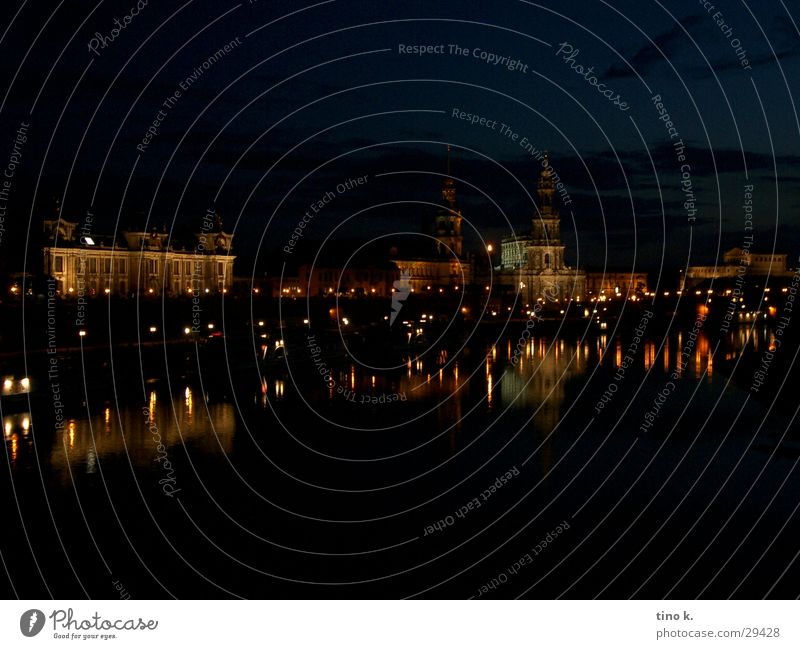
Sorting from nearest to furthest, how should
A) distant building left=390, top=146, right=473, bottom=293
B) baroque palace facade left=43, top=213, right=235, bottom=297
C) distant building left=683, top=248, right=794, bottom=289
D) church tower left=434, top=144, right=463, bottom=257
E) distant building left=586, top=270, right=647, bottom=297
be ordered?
baroque palace facade left=43, top=213, right=235, bottom=297 < distant building left=390, top=146, right=473, bottom=293 < church tower left=434, top=144, right=463, bottom=257 < distant building left=586, top=270, right=647, bottom=297 < distant building left=683, top=248, right=794, bottom=289

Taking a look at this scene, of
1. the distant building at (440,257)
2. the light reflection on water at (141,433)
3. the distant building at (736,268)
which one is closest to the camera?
the light reflection on water at (141,433)

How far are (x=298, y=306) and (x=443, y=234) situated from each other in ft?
107

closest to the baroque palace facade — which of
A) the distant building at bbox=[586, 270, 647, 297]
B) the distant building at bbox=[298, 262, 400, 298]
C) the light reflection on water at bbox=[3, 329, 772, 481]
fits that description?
the distant building at bbox=[298, 262, 400, 298]

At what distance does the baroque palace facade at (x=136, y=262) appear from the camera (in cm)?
4712

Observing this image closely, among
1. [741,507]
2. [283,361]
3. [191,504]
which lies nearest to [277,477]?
[191,504]

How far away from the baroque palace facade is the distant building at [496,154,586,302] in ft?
86.0

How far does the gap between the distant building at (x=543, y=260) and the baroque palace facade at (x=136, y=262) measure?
26225mm

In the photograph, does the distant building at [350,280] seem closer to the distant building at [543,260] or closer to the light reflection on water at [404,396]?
the distant building at [543,260]

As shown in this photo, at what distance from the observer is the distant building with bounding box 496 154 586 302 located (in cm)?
7650

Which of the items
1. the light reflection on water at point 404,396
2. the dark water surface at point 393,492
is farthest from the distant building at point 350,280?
the dark water surface at point 393,492

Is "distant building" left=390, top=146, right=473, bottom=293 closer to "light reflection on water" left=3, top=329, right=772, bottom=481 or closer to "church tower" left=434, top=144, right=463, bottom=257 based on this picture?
"church tower" left=434, top=144, right=463, bottom=257

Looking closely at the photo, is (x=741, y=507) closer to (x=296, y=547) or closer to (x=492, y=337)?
(x=296, y=547)

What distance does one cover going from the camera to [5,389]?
65.5ft

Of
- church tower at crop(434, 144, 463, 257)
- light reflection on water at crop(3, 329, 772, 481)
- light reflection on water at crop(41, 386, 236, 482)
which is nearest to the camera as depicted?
light reflection on water at crop(41, 386, 236, 482)
